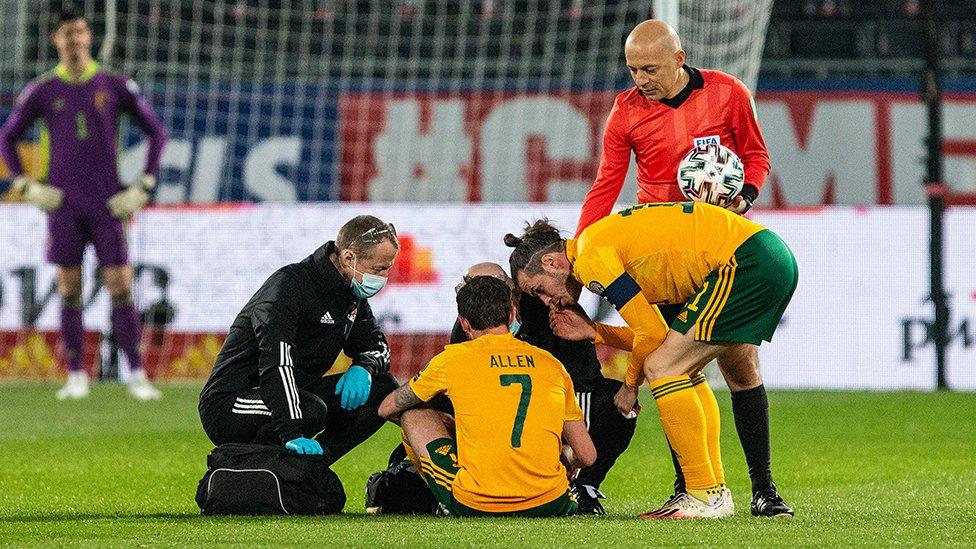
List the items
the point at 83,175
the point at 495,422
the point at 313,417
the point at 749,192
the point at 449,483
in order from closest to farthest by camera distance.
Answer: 1. the point at 495,422
2. the point at 449,483
3. the point at 313,417
4. the point at 749,192
5. the point at 83,175

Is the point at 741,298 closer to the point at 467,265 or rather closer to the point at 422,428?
the point at 422,428

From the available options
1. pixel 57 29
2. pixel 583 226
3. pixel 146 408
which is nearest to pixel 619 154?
pixel 583 226

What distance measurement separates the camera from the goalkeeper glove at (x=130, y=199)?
10.2 meters

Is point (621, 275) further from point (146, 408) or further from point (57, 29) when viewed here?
point (57, 29)

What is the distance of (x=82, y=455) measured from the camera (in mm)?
7215

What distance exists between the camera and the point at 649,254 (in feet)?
16.2

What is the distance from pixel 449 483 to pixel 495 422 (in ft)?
0.84

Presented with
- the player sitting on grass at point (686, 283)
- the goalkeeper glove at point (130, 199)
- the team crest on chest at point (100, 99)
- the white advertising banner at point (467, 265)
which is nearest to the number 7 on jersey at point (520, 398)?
the player sitting on grass at point (686, 283)

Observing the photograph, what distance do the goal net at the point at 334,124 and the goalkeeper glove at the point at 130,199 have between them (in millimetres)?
1666

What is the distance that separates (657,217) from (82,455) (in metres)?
3.39

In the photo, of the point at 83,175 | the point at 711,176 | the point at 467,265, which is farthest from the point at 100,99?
the point at 711,176

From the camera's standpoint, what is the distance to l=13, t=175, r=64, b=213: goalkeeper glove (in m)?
10.1

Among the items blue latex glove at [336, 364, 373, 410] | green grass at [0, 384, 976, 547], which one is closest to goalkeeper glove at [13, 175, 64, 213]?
green grass at [0, 384, 976, 547]

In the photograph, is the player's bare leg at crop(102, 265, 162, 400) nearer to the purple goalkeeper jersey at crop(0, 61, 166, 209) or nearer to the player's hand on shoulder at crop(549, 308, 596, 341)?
the purple goalkeeper jersey at crop(0, 61, 166, 209)
